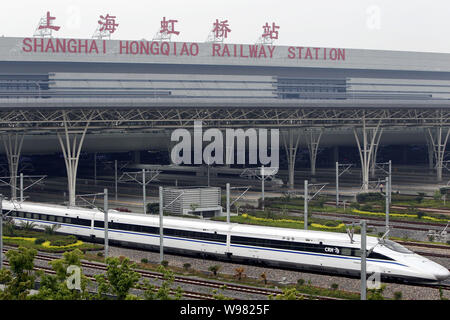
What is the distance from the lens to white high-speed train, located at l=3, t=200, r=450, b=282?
2744 cm

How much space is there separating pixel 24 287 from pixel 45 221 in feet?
72.0

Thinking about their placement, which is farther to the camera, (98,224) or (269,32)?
(269,32)

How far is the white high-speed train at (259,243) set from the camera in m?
27.4

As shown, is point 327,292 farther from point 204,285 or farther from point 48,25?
point 48,25

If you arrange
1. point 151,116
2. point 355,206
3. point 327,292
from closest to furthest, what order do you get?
point 327,292 < point 355,206 < point 151,116

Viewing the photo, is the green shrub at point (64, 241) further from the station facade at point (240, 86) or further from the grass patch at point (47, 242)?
the station facade at point (240, 86)

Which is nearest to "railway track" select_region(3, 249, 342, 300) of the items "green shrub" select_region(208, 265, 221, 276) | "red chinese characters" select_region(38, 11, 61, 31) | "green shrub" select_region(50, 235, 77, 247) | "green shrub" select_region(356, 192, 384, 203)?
"green shrub" select_region(208, 265, 221, 276)

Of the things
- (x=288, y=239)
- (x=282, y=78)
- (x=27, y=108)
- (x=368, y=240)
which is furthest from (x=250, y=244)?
(x=282, y=78)

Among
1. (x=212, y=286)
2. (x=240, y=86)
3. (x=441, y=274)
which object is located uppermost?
(x=240, y=86)

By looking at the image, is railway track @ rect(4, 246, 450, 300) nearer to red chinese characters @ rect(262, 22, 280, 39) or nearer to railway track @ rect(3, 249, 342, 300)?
railway track @ rect(3, 249, 342, 300)

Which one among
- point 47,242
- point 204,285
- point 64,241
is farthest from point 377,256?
point 47,242

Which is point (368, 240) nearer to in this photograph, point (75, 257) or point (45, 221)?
point (75, 257)

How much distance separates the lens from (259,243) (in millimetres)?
31547

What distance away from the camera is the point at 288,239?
3056 centimetres
